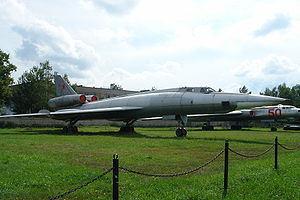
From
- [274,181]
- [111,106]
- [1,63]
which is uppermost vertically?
[1,63]

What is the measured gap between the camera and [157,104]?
2177cm

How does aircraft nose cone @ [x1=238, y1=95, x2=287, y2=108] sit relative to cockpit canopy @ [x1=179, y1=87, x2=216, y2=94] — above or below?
below

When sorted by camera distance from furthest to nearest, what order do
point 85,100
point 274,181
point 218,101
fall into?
point 85,100
point 218,101
point 274,181

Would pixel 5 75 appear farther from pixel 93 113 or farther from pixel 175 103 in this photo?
pixel 175 103

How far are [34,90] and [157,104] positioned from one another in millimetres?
40927

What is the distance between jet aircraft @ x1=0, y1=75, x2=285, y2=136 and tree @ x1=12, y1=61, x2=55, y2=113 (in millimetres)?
28235

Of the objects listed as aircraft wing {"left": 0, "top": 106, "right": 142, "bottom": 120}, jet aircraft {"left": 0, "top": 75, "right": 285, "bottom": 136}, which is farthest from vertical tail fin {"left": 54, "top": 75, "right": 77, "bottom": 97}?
aircraft wing {"left": 0, "top": 106, "right": 142, "bottom": 120}

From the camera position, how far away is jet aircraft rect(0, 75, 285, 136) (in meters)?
17.9

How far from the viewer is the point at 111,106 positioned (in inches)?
1000

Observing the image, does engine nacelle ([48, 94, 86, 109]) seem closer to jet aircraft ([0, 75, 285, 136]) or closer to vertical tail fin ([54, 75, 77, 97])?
jet aircraft ([0, 75, 285, 136])

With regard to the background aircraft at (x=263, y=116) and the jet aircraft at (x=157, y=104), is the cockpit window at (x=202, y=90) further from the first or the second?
the background aircraft at (x=263, y=116)

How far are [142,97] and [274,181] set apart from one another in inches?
654

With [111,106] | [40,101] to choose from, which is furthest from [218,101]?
[40,101]

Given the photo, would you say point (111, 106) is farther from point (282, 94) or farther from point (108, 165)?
point (282, 94)
